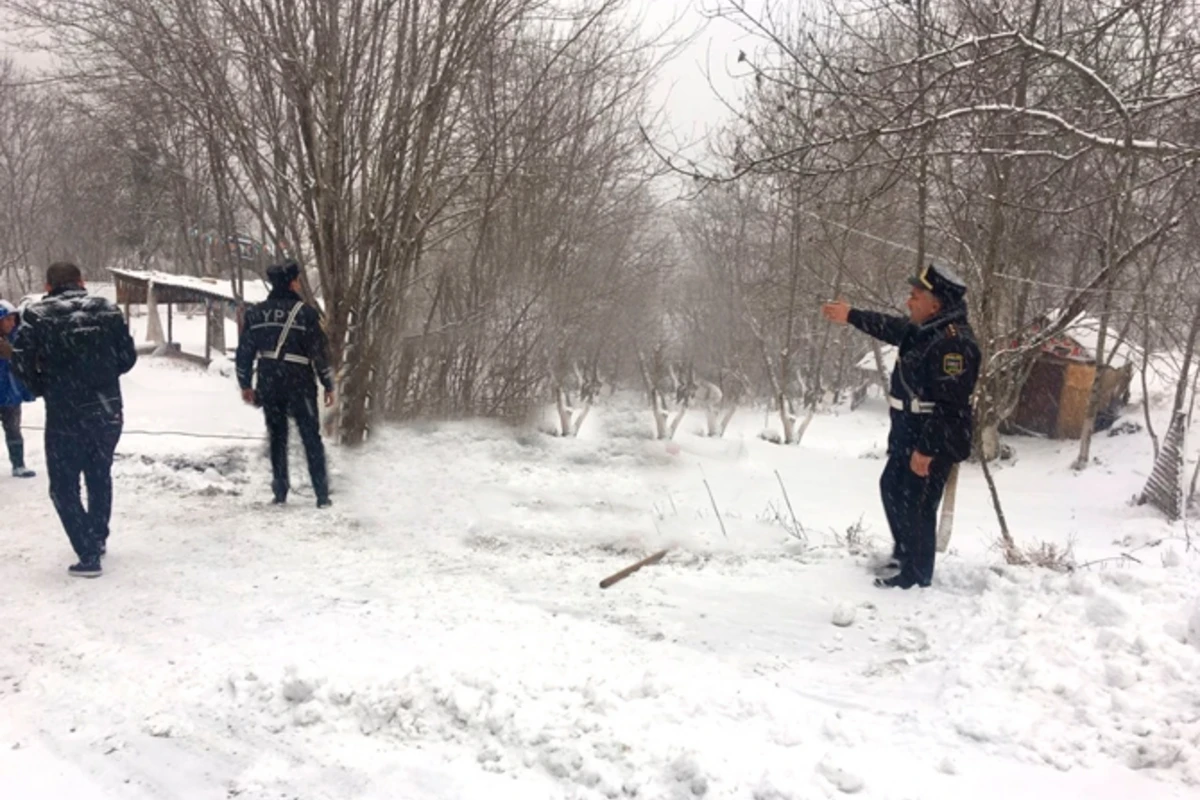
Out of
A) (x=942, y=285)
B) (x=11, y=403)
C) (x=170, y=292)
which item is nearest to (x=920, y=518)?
(x=942, y=285)

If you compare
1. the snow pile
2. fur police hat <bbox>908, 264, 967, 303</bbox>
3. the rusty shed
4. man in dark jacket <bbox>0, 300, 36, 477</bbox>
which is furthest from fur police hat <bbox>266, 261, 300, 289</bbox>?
the rusty shed

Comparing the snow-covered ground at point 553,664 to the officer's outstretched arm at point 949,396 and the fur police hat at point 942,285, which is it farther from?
the fur police hat at point 942,285

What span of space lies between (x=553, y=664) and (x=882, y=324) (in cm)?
295

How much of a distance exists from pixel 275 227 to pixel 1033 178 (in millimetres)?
7409

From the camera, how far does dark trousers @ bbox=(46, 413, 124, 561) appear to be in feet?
14.2

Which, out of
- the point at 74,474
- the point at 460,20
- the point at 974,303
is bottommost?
the point at 74,474

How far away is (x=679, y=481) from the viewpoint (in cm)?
959

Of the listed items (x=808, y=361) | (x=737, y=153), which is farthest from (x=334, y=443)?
(x=808, y=361)

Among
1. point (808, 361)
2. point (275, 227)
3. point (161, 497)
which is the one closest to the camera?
point (161, 497)

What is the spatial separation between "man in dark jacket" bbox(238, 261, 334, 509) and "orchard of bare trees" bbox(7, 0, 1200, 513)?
201cm

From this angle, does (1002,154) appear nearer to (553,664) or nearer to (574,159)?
(553,664)

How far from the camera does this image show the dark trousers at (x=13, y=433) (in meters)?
6.46

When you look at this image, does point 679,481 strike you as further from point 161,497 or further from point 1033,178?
point 161,497

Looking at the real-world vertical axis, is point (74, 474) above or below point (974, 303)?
below
